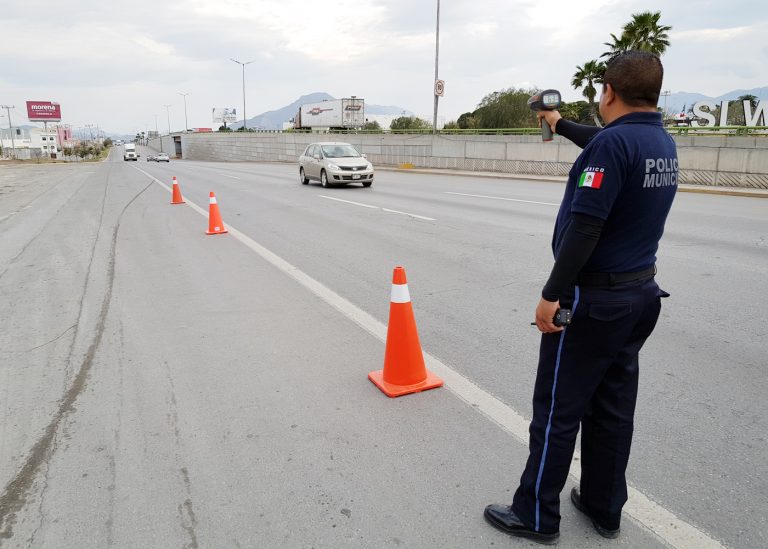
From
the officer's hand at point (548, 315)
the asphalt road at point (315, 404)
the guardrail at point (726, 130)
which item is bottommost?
the asphalt road at point (315, 404)

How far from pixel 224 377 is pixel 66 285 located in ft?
12.8

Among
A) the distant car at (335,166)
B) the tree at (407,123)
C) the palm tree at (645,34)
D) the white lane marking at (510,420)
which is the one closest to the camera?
the white lane marking at (510,420)

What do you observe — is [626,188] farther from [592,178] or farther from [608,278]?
[608,278]

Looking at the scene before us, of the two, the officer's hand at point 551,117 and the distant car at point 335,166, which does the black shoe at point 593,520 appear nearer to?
the officer's hand at point 551,117

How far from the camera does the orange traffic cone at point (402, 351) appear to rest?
3895 mm

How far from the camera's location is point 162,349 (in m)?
4.70

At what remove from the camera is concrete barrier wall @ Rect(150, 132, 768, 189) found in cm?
1775

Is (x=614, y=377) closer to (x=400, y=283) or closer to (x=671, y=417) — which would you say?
(x=671, y=417)

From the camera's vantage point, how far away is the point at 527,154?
25594 millimetres

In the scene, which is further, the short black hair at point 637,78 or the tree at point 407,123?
the tree at point 407,123

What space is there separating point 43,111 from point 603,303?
573 feet

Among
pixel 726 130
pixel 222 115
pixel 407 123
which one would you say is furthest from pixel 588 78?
pixel 222 115

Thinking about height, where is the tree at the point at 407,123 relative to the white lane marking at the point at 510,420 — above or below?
above

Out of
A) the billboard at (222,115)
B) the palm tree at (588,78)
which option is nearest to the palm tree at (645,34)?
the palm tree at (588,78)
